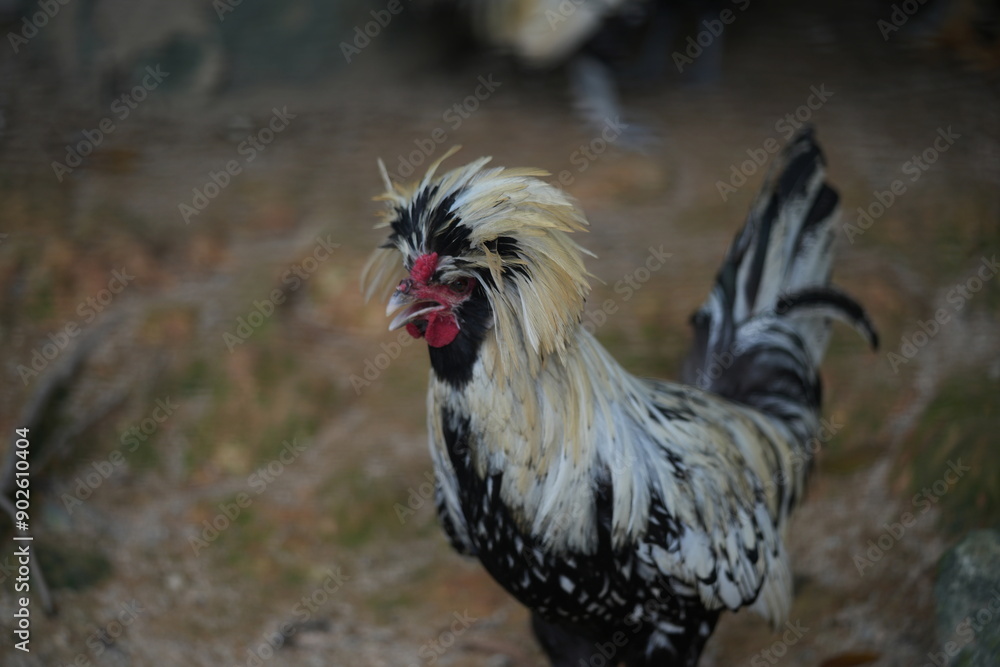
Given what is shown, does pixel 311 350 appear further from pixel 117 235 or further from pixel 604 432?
pixel 604 432

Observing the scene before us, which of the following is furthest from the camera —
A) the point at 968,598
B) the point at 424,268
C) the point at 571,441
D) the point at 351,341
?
the point at 351,341

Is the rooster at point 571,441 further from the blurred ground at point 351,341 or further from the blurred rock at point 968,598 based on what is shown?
the blurred ground at point 351,341

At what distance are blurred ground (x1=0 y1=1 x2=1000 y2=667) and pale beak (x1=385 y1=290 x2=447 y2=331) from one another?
6.92ft

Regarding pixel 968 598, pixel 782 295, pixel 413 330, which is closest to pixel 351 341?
pixel 782 295

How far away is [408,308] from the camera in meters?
2.35

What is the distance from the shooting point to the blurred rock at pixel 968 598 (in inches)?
126

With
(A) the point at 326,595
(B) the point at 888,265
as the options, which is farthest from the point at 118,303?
(B) the point at 888,265

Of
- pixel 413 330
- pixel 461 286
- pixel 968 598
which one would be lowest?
pixel 968 598

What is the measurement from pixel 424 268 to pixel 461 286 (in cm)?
12

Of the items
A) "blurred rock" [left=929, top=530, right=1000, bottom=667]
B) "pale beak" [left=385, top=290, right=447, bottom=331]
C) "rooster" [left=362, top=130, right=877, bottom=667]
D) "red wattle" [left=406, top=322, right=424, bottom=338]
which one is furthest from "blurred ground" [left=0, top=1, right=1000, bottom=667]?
"pale beak" [left=385, top=290, right=447, bottom=331]

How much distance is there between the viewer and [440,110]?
6.36 m

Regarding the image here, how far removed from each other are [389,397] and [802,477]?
2.26m

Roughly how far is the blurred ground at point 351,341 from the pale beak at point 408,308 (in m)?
2.11

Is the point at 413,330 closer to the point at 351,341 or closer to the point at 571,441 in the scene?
the point at 571,441
